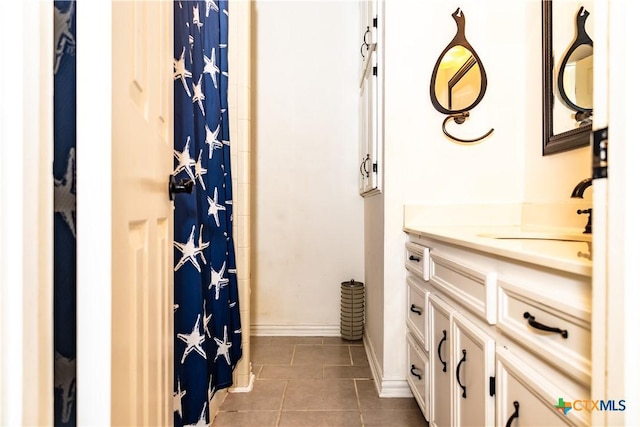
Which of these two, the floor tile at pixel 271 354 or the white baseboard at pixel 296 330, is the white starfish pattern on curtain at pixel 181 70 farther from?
the white baseboard at pixel 296 330

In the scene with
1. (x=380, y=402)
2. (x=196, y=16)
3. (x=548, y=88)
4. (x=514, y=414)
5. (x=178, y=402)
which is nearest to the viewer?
(x=514, y=414)

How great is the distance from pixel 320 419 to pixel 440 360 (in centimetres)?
69

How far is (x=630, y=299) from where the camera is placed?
44cm

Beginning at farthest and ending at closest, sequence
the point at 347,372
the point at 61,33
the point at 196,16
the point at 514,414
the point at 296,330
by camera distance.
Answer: the point at 296,330, the point at 347,372, the point at 196,16, the point at 514,414, the point at 61,33

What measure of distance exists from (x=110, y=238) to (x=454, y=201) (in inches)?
64.0

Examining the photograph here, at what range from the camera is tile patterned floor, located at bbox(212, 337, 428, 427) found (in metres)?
1.60

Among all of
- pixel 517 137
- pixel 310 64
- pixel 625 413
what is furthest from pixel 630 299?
pixel 310 64

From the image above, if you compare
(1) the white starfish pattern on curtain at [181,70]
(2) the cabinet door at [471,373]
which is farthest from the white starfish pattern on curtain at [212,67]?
(2) the cabinet door at [471,373]

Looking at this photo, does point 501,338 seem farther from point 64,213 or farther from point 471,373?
point 64,213

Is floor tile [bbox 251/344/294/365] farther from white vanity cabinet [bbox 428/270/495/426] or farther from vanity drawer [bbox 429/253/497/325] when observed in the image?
vanity drawer [bbox 429/253/497/325]

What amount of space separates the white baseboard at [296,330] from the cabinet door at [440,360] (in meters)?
1.41

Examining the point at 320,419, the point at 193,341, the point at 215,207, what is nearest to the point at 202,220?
the point at 215,207

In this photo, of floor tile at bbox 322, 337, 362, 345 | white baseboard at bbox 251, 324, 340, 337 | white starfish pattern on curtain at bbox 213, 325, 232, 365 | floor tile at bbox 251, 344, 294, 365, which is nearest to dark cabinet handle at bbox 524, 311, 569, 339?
white starfish pattern on curtain at bbox 213, 325, 232, 365

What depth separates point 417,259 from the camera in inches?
62.6
